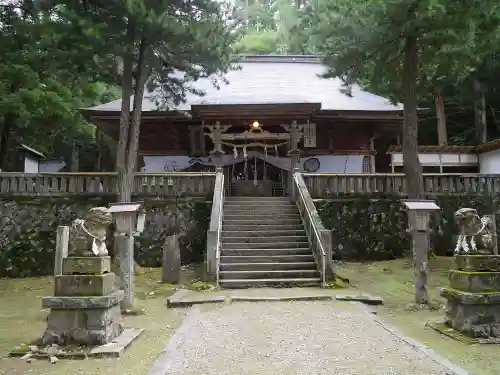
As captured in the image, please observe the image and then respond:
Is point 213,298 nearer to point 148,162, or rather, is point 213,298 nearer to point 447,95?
point 148,162

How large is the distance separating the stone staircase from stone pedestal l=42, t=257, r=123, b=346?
4.56 metres

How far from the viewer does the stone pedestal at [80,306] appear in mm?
6035

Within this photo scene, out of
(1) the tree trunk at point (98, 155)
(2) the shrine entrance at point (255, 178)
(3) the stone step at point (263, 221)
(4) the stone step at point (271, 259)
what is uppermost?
(1) the tree trunk at point (98, 155)

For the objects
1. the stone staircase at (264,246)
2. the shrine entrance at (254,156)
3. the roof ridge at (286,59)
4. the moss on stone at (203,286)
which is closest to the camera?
the moss on stone at (203,286)

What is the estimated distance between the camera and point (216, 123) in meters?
16.5

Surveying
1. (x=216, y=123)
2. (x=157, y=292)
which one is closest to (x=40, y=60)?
(x=216, y=123)

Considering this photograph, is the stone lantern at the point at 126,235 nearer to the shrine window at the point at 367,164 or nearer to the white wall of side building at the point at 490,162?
the shrine window at the point at 367,164

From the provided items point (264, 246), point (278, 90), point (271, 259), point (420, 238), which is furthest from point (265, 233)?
point (278, 90)

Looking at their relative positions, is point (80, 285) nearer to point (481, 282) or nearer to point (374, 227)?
point (481, 282)

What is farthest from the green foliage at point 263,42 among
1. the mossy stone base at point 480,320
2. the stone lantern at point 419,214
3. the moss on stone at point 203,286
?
the mossy stone base at point 480,320

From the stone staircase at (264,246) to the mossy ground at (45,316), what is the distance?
154cm

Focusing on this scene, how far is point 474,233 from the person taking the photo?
22.4 ft

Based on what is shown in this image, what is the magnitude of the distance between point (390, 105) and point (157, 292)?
12.2m

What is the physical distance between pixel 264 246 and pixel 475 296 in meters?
6.44
